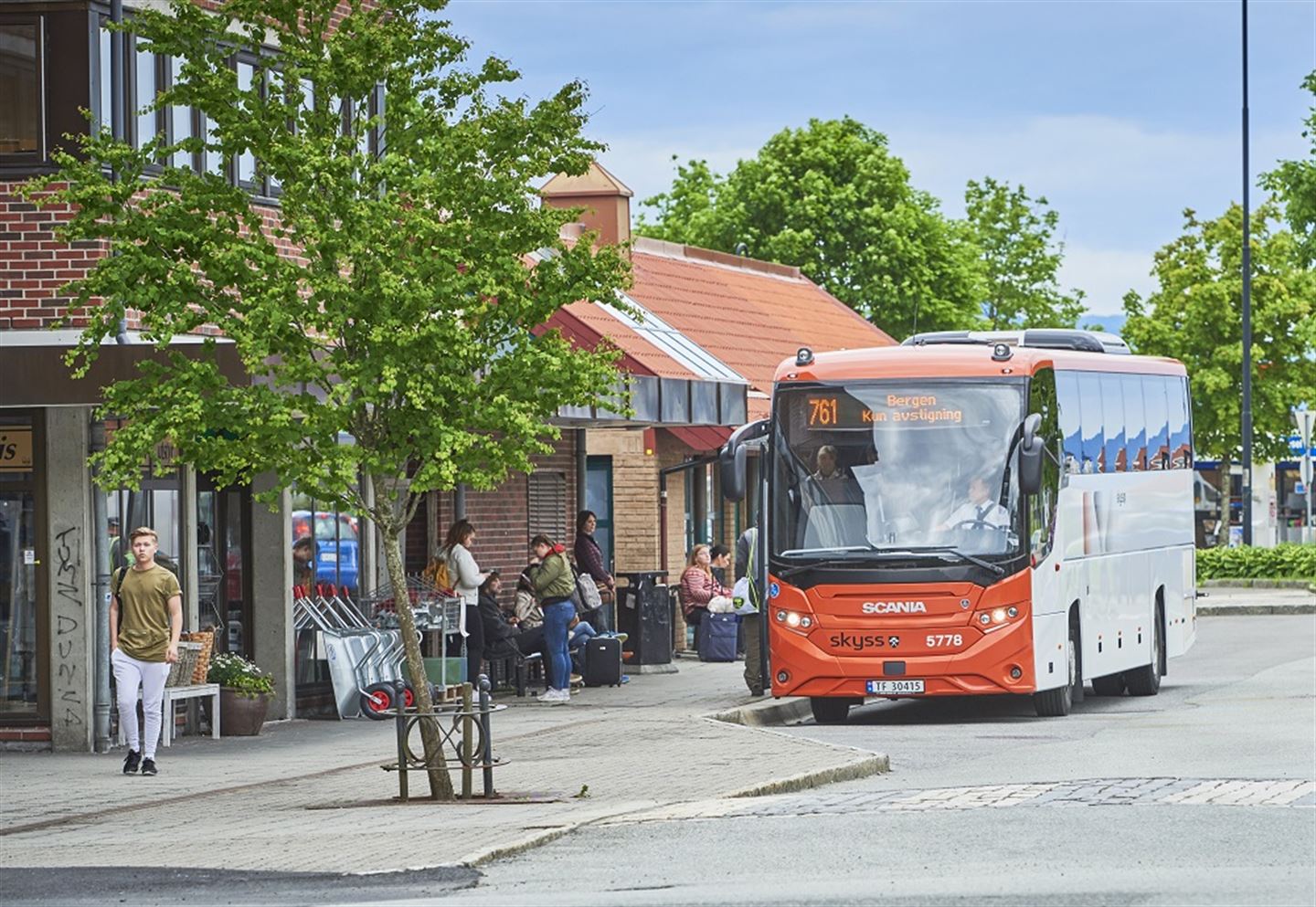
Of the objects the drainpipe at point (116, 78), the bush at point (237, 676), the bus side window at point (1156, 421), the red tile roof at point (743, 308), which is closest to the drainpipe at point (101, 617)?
the bush at point (237, 676)

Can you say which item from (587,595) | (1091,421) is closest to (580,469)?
(587,595)

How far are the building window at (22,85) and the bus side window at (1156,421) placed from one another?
11967 mm

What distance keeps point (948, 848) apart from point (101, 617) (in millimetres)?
9941

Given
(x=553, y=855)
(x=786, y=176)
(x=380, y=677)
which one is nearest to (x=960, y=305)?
(x=786, y=176)

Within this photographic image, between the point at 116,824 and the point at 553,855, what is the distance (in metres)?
3.35

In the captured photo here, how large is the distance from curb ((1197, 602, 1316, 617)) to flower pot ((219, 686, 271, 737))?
912 inches

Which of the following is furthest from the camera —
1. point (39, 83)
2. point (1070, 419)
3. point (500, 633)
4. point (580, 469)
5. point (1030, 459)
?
point (580, 469)

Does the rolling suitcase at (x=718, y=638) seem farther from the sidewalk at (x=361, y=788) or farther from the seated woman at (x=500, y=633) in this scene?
the sidewalk at (x=361, y=788)

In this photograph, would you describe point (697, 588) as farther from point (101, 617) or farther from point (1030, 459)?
point (101, 617)

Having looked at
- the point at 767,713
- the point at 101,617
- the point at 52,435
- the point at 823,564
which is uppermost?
the point at 52,435

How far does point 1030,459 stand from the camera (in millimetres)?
21953

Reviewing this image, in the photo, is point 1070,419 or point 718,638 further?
point 718,638

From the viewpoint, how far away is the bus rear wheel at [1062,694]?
906 inches

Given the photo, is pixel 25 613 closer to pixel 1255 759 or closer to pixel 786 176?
pixel 1255 759
